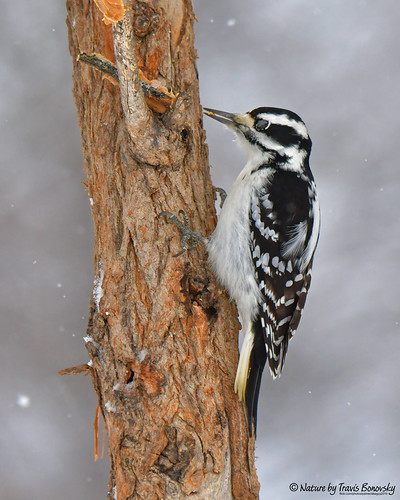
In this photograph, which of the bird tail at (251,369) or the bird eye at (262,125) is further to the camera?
the bird eye at (262,125)

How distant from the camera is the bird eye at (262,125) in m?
2.12

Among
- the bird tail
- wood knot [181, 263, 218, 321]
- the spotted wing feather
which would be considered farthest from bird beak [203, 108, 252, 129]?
the bird tail

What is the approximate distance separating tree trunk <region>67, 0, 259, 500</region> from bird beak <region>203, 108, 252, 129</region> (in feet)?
0.62

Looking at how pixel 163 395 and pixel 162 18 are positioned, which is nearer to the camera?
pixel 163 395

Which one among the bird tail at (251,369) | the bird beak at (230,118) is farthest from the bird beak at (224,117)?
the bird tail at (251,369)

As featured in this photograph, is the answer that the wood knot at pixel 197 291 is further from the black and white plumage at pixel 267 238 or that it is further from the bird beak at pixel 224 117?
the bird beak at pixel 224 117

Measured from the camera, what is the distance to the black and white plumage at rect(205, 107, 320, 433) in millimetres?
1989

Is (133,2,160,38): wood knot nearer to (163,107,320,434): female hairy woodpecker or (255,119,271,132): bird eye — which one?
(163,107,320,434): female hairy woodpecker

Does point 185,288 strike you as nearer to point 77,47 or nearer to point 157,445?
point 157,445

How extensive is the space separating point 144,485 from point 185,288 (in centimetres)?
59

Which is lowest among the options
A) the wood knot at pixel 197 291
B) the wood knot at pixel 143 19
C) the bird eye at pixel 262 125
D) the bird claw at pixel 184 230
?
the wood knot at pixel 197 291

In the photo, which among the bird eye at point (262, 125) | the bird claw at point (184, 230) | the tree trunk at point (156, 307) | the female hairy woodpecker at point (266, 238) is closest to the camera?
the tree trunk at point (156, 307)

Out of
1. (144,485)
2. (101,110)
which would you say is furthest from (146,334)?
(101,110)

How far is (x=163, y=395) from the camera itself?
1.79 m
